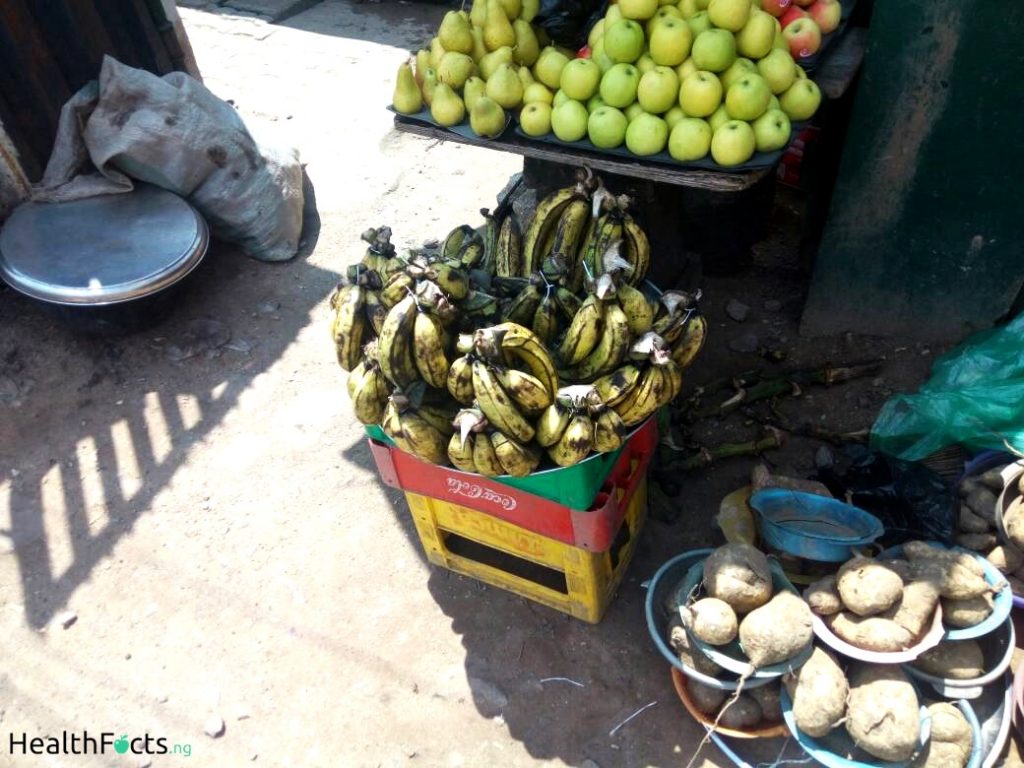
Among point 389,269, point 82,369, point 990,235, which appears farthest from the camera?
point 82,369

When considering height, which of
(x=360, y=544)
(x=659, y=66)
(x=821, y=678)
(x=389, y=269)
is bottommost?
(x=360, y=544)

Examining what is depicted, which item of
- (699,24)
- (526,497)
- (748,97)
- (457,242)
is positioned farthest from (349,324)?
(699,24)

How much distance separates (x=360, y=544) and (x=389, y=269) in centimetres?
140

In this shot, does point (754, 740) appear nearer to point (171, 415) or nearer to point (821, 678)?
point (821, 678)

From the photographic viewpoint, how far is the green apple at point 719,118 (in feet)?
9.14

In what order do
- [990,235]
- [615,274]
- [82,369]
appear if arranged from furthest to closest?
[82,369] → [990,235] → [615,274]

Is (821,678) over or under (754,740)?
over

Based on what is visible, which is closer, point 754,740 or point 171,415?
point 754,740

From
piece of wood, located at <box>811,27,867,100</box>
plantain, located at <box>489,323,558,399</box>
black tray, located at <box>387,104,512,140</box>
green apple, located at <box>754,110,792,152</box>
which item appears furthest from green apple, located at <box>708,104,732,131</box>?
plantain, located at <box>489,323,558,399</box>

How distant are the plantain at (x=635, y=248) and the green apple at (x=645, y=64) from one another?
64 centimetres

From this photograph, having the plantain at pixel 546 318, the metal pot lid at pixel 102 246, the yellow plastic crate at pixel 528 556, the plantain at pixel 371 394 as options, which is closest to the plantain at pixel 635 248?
the plantain at pixel 546 318

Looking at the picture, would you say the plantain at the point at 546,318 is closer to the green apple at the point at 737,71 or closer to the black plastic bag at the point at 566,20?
the green apple at the point at 737,71

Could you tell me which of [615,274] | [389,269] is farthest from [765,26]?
[389,269]

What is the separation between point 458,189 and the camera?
554cm
